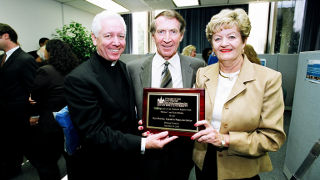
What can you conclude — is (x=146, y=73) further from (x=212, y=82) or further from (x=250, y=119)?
(x=250, y=119)

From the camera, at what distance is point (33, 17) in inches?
225

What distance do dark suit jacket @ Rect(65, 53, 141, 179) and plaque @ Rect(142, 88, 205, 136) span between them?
173 mm

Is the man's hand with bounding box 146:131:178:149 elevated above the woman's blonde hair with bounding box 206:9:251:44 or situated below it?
below

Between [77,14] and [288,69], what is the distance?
803cm

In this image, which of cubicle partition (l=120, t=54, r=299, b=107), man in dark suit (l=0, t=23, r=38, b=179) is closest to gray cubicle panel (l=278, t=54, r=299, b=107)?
cubicle partition (l=120, t=54, r=299, b=107)

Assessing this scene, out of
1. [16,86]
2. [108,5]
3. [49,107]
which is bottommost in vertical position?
[49,107]

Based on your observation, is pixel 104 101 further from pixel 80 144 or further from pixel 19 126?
pixel 19 126

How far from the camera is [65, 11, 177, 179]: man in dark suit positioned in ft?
3.70

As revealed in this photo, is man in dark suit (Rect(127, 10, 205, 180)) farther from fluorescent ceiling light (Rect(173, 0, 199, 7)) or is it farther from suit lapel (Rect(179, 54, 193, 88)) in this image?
fluorescent ceiling light (Rect(173, 0, 199, 7))

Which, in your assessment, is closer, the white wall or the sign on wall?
the sign on wall

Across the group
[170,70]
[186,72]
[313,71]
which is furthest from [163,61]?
[313,71]

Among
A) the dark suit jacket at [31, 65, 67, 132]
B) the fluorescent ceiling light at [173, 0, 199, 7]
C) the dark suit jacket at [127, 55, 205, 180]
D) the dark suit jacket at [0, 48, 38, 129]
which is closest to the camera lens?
the dark suit jacket at [127, 55, 205, 180]

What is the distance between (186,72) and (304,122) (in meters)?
1.76

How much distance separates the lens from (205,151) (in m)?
1.34
